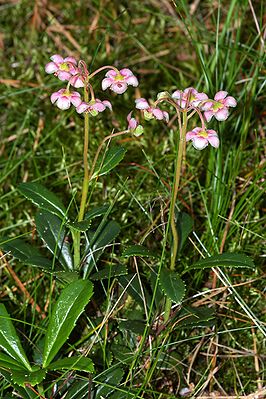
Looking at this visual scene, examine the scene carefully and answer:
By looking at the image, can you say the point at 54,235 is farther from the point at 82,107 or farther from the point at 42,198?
the point at 82,107

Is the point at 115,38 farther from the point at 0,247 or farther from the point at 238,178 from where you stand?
the point at 0,247

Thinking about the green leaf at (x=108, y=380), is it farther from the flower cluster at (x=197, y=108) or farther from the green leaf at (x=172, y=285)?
the flower cluster at (x=197, y=108)

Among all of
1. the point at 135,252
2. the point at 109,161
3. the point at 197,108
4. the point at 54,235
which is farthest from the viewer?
the point at 54,235

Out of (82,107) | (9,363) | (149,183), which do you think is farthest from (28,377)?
(149,183)

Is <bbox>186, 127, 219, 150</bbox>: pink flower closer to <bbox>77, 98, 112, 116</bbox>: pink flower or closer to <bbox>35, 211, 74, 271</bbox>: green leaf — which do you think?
<bbox>77, 98, 112, 116</bbox>: pink flower

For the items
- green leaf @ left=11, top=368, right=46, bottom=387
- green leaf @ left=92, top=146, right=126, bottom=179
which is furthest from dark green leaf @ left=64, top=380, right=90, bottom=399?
green leaf @ left=92, top=146, right=126, bottom=179
